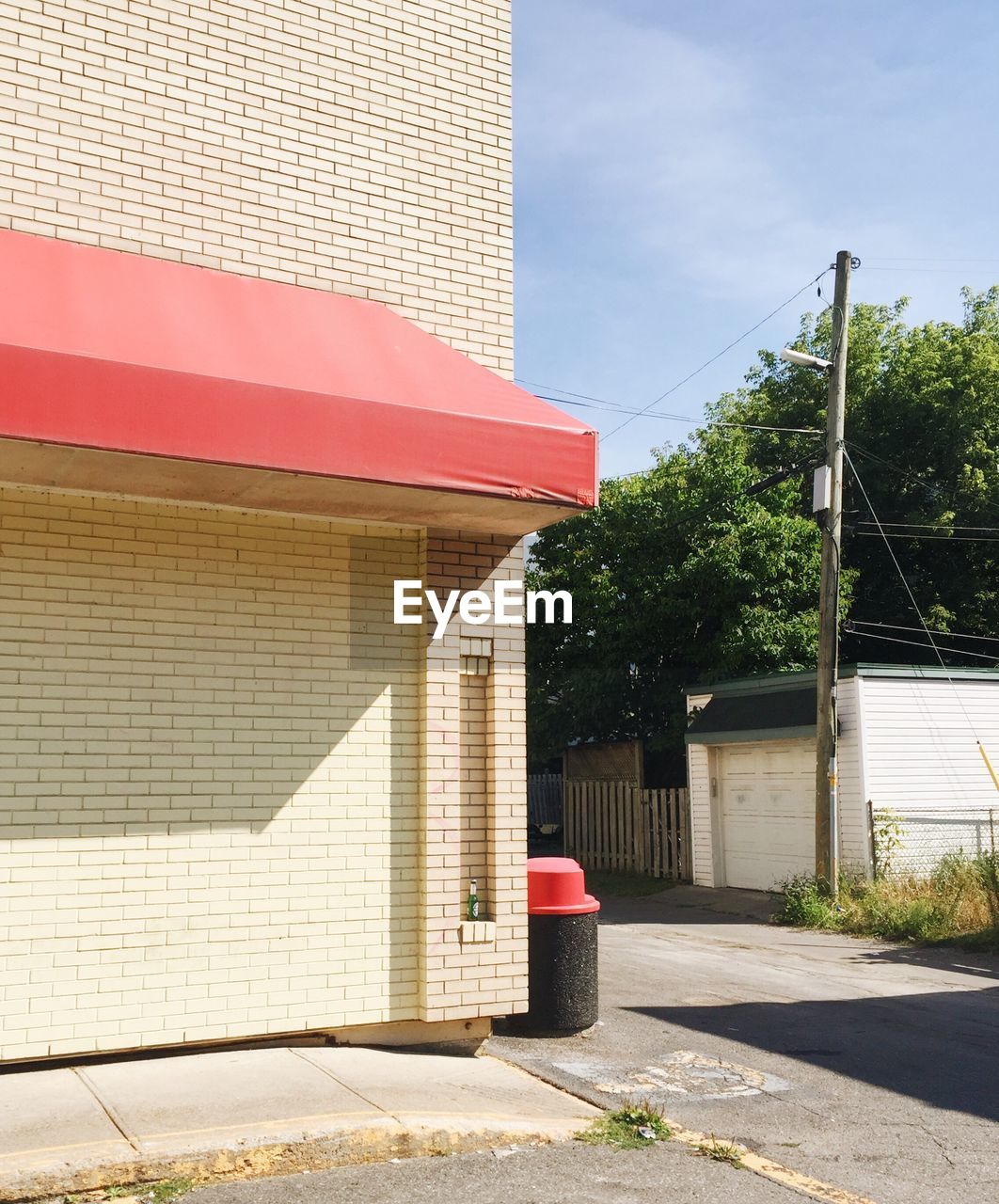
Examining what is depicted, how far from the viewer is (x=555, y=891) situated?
8.99 m

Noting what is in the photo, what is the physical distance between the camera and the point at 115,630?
727 centimetres

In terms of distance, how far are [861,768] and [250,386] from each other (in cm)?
1359

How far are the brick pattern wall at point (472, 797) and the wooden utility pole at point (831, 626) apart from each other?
984cm

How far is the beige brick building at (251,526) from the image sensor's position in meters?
6.75

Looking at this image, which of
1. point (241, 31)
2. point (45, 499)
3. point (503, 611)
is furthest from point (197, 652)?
point (241, 31)

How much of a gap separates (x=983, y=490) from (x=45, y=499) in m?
27.6

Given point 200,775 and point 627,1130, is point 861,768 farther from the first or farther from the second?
point 200,775

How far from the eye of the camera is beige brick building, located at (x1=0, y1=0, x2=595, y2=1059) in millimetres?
6750

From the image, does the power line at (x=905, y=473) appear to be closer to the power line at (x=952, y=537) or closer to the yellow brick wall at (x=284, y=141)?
the power line at (x=952, y=537)

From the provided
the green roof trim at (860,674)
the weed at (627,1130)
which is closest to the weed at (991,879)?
the green roof trim at (860,674)

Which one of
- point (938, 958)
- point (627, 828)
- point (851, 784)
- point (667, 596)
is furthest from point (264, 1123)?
point (667, 596)

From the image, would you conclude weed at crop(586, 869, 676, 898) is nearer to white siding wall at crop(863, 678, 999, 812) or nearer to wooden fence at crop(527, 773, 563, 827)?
white siding wall at crop(863, 678, 999, 812)

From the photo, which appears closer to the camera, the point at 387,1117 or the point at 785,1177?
the point at 785,1177

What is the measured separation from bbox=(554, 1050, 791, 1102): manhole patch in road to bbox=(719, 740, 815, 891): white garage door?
35.7 feet
